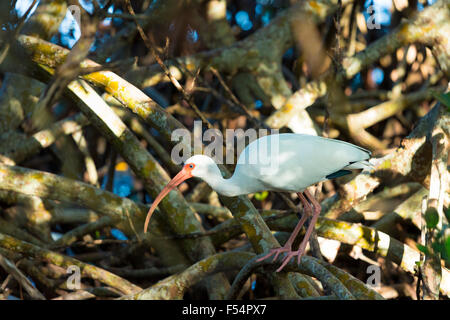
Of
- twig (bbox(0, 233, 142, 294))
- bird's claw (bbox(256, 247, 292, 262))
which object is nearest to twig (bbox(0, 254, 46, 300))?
twig (bbox(0, 233, 142, 294))

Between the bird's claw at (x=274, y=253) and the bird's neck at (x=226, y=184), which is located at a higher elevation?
the bird's neck at (x=226, y=184)

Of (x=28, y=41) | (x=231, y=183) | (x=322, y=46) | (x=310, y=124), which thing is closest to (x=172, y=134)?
(x=231, y=183)

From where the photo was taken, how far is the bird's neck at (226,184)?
303 centimetres

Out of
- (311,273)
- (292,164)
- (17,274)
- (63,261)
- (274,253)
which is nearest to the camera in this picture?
(311,273)

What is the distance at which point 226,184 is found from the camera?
3.04m

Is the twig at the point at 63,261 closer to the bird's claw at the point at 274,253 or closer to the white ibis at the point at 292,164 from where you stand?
the white ibis at the point at 292,164

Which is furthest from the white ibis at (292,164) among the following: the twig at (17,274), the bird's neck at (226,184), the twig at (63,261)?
the twig at (17,274)

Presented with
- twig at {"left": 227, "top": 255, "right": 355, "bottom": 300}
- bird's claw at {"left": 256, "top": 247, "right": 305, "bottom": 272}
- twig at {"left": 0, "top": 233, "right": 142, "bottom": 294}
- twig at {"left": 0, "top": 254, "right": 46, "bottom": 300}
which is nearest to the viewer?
twig at {"left": 227, "top": 255, "right": 355, "bottom": 300}

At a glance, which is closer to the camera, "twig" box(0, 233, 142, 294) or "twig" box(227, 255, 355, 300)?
"twig" box(227, 255, 355, 300)

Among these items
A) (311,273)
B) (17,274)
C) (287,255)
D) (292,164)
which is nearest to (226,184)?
(292,164)

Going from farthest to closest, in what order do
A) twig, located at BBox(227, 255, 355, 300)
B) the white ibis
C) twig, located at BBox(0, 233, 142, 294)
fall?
twig, located at BBox(0, 233, 142, 294)
the white ibis
twig, located at BBox(227, 255, 355, 300)

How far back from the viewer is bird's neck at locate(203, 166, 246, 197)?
303 centimetres

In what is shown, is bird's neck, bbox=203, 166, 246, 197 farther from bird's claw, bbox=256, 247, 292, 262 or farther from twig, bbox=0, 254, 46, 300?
twig, bbox=0, 254, 46, 300

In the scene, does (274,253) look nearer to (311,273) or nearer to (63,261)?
(311,273)
